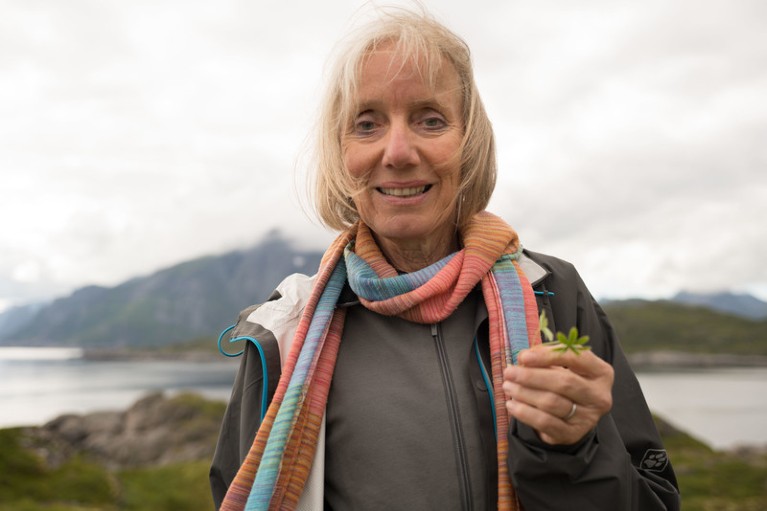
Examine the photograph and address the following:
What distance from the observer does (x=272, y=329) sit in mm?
2898

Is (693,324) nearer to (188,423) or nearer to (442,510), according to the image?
(188,423)

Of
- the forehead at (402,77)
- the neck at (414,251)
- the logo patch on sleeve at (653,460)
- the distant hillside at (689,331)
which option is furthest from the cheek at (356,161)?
the distant hillside at (689,331)

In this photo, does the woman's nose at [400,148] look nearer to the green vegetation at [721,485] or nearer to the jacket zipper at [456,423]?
the jacket zipper at [456,423]

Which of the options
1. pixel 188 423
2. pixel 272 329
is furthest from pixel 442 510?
pixel 188 423

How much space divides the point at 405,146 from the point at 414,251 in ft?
1.91

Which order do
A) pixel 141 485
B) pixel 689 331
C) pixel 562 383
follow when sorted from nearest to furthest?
pixel 562 383 → pixel 141 485 → pixel 689 331

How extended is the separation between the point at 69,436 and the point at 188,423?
6.66 m

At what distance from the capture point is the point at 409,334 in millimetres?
2752

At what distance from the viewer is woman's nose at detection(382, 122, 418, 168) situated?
106 inches

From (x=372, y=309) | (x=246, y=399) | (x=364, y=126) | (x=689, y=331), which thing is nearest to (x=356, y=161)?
(x=364, y=126)

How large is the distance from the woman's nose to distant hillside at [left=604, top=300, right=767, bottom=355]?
6156 inches

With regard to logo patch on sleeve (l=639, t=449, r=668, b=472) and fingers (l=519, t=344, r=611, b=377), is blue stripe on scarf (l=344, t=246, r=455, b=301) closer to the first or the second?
fingers (l=519, t=344, r=611, b=377)

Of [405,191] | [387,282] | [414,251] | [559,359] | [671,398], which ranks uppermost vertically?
[405,191]

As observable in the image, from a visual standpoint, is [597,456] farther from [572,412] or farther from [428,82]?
[428,82]
